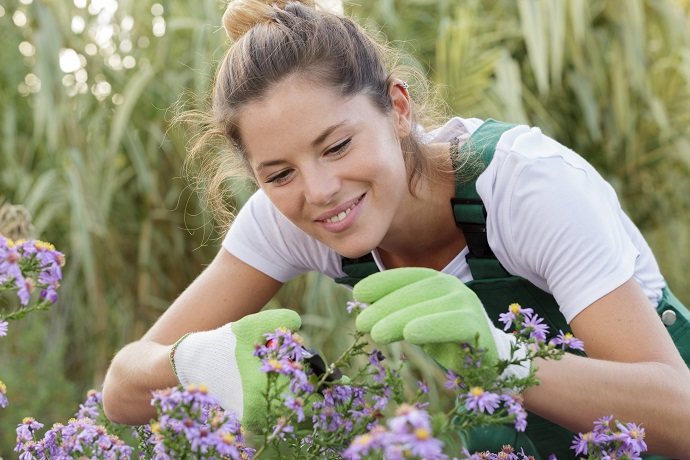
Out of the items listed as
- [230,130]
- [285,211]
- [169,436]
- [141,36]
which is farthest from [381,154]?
[141,36]

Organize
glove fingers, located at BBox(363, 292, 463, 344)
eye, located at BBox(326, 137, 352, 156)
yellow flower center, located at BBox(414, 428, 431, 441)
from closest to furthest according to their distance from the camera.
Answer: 1. yellow flower center, located at BBox(414, 428, 431, 441)
2. glove fingers, located at BBox(363, 292, 463, 344)
3. eye, located at BBox(326, 137, 352, 156)

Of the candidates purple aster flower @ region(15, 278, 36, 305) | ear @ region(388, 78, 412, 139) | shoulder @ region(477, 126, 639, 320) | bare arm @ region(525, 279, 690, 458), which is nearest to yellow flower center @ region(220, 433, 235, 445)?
purple aster flower @ region(15, 278, 36, 305)

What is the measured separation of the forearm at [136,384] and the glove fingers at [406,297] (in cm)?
50

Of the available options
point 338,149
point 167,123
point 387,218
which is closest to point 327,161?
point 338,149

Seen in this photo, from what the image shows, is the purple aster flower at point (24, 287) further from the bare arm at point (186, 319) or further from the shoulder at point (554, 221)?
the shoulder at point (554, 221)

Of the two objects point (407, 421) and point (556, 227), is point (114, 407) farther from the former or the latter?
point (407, 421)

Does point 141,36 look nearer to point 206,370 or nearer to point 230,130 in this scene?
point 230,130

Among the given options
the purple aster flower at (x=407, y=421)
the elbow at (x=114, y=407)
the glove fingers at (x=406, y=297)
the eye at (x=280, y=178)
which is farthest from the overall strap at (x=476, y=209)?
the purple aster flower at (x=407, y=421)

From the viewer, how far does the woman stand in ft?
3.84

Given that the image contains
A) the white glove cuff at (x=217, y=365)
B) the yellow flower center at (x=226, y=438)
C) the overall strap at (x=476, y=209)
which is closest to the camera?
the yellow flower center at (x=226, y=438)

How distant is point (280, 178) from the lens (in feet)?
4.44

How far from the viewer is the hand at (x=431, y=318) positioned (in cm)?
95

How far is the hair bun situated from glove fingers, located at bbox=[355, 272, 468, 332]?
25.5 inches

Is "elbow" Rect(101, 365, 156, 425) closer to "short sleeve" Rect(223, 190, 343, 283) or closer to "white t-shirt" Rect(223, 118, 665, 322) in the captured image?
"short sleeve" Rect(223, 190, 343, 283)
